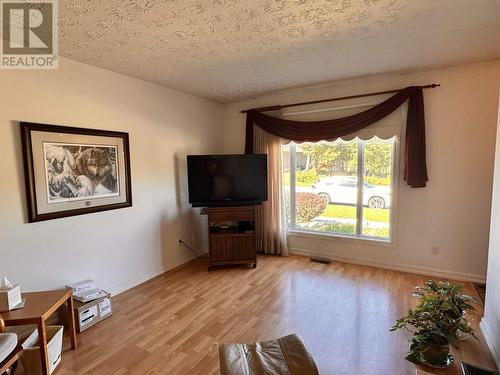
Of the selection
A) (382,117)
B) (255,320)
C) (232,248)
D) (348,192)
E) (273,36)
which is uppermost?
(273,36)

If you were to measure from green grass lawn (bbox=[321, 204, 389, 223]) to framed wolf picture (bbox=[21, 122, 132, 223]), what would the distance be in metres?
2.74

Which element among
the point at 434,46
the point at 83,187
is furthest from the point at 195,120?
the point at 434,46

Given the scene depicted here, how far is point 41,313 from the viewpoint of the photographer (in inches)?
69.2

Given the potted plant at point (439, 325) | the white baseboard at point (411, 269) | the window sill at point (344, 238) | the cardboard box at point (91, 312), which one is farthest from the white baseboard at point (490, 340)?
the cardboard box at point (91, 312)

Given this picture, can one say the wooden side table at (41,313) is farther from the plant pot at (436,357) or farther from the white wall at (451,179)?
the white wall at (451,179)

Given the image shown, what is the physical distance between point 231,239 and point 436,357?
2497 millimetres

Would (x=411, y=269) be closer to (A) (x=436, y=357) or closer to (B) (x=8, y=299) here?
(A) (x=436, y=357)

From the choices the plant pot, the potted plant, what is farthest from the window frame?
the plant pot

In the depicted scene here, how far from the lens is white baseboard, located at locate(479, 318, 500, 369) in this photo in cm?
177

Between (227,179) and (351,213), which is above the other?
(227,179)

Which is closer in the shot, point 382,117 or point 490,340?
point 490,340

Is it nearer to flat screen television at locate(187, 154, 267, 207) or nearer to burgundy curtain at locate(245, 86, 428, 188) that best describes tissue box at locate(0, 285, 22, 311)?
flat screen television at locate(187, 154, 267, 207)

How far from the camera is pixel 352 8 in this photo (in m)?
1.79

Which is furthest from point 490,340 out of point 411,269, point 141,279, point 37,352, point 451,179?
point 141,279
